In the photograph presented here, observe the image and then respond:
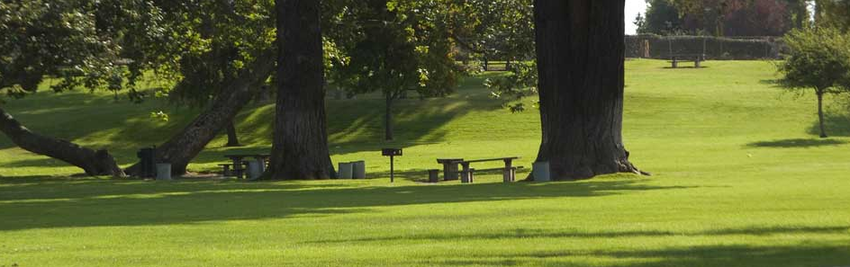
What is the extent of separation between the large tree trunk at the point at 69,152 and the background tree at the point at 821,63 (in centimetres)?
3601

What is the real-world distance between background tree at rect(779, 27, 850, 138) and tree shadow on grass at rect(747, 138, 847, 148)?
155 inches

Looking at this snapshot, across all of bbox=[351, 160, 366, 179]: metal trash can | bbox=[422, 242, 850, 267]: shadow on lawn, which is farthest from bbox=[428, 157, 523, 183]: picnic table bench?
bbox=[422, 242, 850, 267]: shadow on lawn

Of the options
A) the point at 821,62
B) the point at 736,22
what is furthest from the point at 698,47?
the point at 821,62

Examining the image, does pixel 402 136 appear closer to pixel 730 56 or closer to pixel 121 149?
pixel 121 149

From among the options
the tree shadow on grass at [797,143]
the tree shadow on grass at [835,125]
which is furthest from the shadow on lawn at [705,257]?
the tree shadow on grass at [835,125]

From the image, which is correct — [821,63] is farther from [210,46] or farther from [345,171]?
[345,171]

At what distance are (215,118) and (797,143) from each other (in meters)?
26.4

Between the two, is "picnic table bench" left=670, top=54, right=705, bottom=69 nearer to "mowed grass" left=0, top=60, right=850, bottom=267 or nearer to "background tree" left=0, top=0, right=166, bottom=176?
"mowed grass" left=0, top=60, right=850, bottom=267

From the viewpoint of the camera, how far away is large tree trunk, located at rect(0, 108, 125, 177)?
4712 centimetres

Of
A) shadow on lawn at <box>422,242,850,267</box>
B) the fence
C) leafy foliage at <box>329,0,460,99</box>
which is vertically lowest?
shadow on lawn at <box>422,242,850,267</box>

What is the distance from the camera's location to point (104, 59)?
4094 centimetres

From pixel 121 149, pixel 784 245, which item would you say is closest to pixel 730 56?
pixel 121 149

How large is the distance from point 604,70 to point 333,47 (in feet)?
43.3

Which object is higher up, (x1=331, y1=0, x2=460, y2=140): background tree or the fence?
(x1=331, y1=0, x2=460, y2=140): background tree
